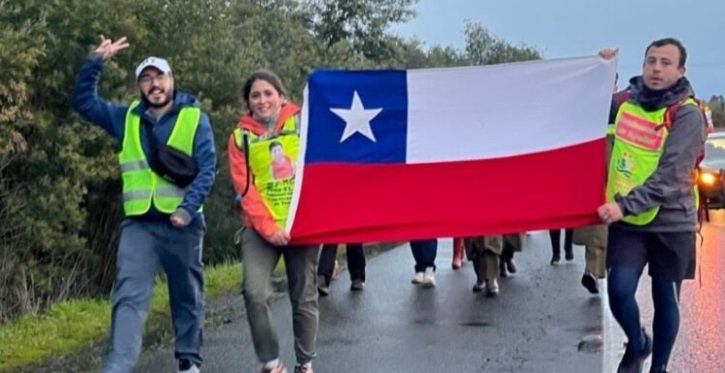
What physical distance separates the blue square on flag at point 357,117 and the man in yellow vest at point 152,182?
66cm

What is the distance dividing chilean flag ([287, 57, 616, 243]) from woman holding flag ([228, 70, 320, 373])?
0.51 ft

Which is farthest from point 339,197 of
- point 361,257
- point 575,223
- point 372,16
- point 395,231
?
point 372,16

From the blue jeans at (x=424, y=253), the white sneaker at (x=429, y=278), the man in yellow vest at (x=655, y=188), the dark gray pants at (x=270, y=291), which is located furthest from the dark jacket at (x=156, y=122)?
the white sneaker at (x=429, y=278)

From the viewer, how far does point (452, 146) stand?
7.98 metres

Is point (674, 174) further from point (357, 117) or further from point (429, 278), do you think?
point (429, 278)

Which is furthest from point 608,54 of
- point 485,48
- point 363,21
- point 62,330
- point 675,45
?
point 485,48

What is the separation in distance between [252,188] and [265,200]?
103 millimetres

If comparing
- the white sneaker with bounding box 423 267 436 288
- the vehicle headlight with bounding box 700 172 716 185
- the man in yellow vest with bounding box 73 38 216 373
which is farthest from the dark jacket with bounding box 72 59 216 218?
the vehicle headlight with bounding box 700 172 716 185

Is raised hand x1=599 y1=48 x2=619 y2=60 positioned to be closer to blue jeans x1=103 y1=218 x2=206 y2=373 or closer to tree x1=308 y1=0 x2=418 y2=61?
blue jeans x1=103 y1=218 x2=206 y2=373

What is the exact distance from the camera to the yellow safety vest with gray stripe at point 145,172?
296 inches

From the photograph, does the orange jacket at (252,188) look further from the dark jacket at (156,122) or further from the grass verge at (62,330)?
the grass verge at (62,330)

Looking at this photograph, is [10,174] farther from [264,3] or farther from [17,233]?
[264,3]

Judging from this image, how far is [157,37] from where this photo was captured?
16500 mm

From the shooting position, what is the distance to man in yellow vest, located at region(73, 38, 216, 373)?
7.41 m
